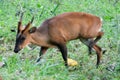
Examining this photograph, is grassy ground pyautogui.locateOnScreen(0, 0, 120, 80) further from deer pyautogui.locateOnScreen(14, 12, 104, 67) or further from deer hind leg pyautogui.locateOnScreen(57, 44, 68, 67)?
deer pyautogui.locateOnScreen(14, 12, 104, 67)

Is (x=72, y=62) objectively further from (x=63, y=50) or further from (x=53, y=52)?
(x=53, y=52)

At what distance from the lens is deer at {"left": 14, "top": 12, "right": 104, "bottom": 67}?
848 cm

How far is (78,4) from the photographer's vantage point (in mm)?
13492

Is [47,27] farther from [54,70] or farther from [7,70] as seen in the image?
[7,70]

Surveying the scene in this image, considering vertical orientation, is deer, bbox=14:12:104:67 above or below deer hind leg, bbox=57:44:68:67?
above

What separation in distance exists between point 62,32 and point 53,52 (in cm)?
74

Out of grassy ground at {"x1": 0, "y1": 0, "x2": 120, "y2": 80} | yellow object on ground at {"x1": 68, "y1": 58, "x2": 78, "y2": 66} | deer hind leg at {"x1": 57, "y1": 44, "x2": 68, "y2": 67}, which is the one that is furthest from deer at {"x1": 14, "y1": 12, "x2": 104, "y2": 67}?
grassy ground at {"x1": 0, "y1": 0, "x2": 120, "y2": 80}

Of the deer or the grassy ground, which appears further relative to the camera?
the deer

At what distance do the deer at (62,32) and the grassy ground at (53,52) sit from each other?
10.4 inches

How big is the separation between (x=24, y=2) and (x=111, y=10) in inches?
100

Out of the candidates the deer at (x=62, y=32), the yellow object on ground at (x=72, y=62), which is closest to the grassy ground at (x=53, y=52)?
the yellow object on ground at (x=72, y=62)

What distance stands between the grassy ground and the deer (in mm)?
264

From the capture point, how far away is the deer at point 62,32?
8477 mm

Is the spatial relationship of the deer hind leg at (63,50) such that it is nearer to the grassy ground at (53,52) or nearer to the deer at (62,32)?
the deer at (62,32)
